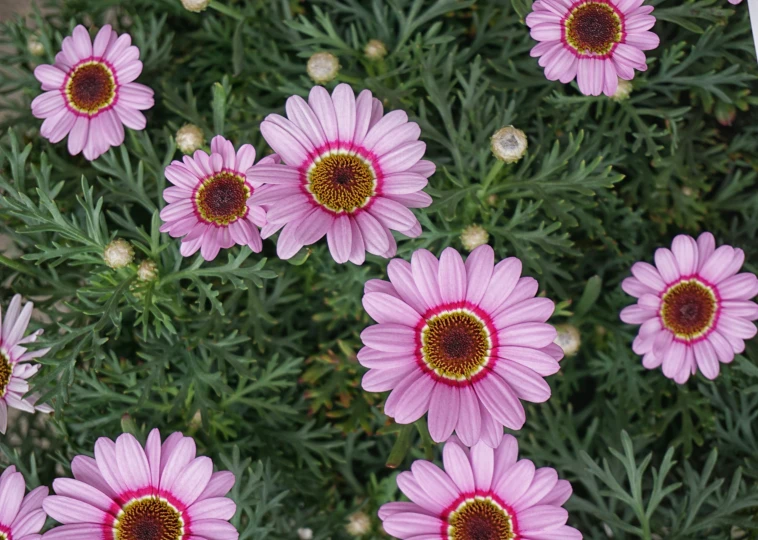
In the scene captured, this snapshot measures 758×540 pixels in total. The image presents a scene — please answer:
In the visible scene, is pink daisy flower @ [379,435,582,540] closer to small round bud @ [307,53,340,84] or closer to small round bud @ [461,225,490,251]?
small round bud @ [461,225,490,251]

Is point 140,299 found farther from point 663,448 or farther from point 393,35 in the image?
point 663,448

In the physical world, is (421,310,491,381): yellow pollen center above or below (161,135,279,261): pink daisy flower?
below

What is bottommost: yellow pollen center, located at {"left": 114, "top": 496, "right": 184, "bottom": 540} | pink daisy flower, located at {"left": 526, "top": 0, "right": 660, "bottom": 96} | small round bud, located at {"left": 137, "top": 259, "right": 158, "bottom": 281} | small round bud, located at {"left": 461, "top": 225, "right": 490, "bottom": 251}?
yellow pollen center, located at {"left": 114, "top": 496, "right": 184, "bottom": 540}

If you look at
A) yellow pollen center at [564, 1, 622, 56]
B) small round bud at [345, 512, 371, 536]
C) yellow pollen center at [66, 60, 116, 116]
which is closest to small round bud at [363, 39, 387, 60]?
yellow pollen center at [564, 1, 622, 56]

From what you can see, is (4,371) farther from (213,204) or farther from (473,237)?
(473,237)

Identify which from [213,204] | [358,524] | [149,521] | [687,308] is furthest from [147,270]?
[687,308]

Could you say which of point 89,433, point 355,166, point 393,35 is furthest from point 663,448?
point 89,433
